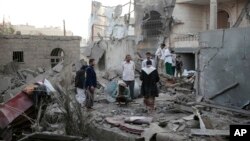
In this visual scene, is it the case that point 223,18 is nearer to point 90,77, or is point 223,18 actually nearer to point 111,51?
point 111,51

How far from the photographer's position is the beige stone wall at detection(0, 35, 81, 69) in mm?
22703

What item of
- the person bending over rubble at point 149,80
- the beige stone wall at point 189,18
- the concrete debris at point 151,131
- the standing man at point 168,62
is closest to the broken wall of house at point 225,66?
the person bending over rubble at point 149,80

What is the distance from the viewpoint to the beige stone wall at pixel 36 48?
894 inches

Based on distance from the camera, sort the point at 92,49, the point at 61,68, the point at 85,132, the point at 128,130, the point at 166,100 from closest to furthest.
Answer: the point at 128,130, the point at 85,132, the point at 166,100, the point at 61,68, the point at 92,49

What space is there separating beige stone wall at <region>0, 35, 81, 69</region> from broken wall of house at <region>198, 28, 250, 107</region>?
13.1 m

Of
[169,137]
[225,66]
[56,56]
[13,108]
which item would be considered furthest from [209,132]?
[56,56]

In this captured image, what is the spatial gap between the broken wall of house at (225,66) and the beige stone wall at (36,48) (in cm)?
1306

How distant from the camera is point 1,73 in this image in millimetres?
21828

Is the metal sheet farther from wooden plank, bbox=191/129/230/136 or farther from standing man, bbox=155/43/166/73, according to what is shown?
standing man, bbox=155/43/166/73

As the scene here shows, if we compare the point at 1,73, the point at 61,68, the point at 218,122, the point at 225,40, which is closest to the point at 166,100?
the point at 225,40

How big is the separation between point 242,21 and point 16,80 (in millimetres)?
13102

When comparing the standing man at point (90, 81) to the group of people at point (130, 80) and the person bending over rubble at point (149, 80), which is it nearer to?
the group of people at point (130, 80)

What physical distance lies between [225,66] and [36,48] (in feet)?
51.9

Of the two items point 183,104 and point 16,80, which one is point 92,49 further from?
point 183,104
